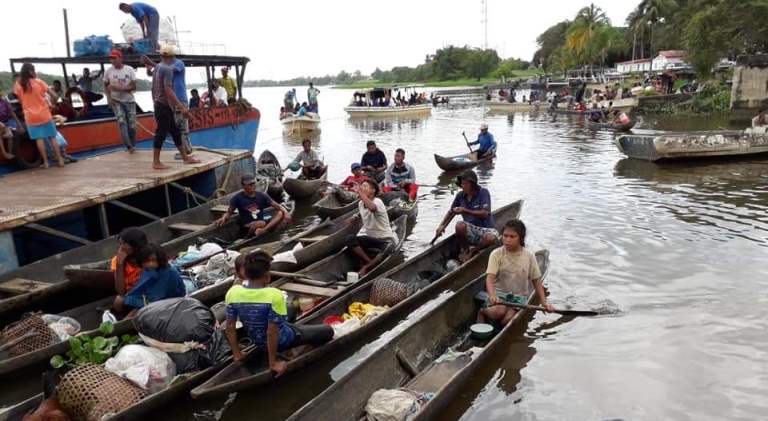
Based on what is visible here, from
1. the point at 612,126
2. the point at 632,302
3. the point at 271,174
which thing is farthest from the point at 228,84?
the point at 612,126

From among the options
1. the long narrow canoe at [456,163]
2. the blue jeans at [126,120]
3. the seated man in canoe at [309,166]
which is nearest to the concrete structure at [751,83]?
the long narrow canoe at [456,163]

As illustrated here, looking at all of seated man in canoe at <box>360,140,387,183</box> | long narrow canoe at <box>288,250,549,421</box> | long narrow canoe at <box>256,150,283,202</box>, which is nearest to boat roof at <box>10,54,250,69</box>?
long narrow canoe at <box>256,150,283,202</box>

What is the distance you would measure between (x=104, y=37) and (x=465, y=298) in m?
11.0

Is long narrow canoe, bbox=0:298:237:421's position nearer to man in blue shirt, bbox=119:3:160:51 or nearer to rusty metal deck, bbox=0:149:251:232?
rusty metal deck, bbox=0:149:251:232

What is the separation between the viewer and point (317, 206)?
11266 mm

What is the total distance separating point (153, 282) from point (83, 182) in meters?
4.43

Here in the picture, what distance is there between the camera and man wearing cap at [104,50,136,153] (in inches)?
415

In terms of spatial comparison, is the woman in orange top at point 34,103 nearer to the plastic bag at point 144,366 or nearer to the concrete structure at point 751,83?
the plastic bag at point 144,366

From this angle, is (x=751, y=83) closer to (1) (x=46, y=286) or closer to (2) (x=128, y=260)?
(2) (x=128, y=260)

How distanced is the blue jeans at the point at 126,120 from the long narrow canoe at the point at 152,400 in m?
7.66

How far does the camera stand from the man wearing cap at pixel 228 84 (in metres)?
15.8

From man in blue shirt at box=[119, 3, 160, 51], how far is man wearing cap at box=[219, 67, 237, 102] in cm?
246

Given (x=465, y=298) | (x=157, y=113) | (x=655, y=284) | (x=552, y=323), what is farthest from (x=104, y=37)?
(x=655, y=284)

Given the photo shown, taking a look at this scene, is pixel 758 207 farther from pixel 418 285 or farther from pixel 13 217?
pixel 13 217
